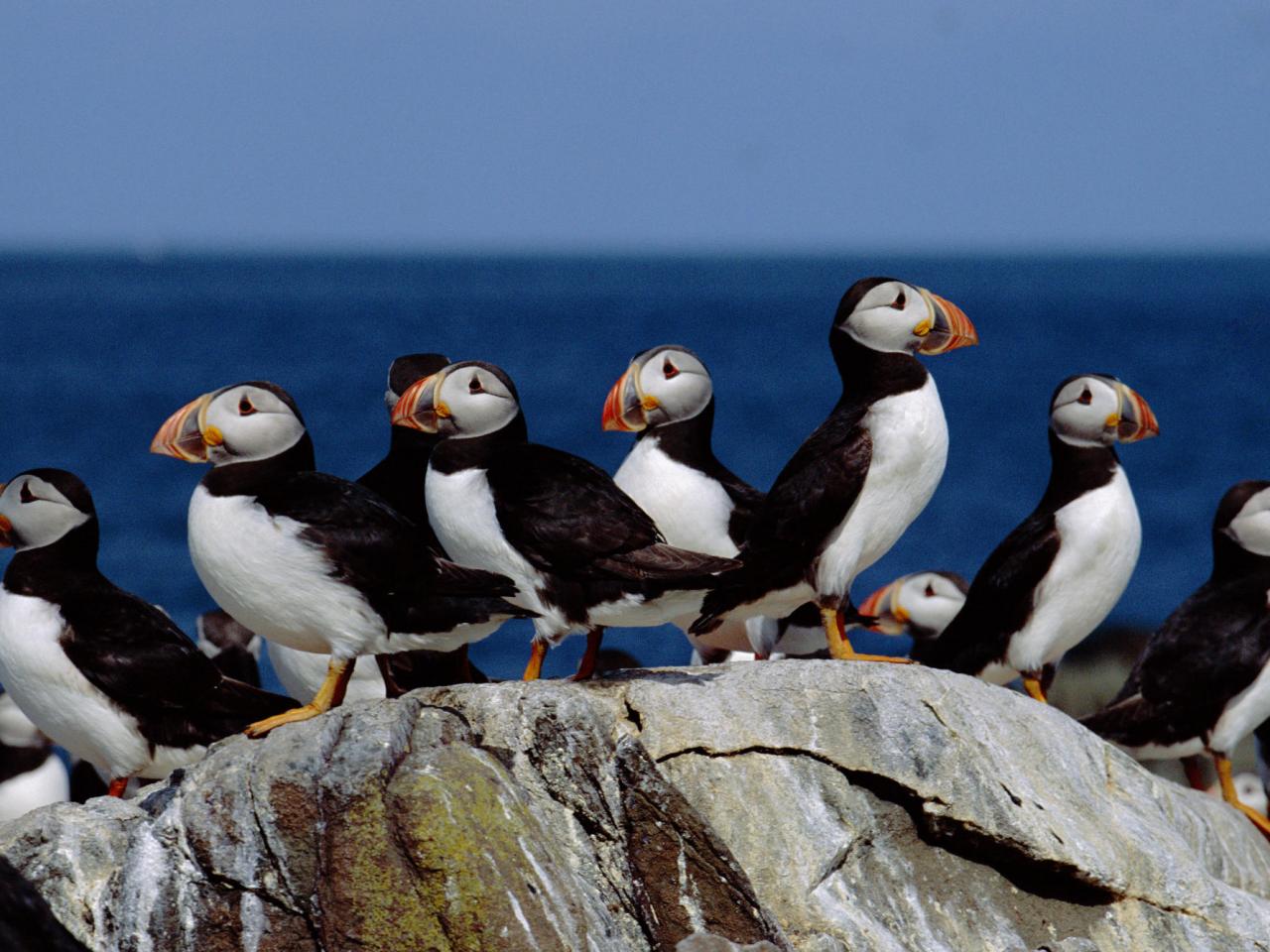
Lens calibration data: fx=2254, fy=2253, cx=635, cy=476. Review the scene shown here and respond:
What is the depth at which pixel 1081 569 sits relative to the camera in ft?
26.6

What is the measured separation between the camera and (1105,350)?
74.4 metres

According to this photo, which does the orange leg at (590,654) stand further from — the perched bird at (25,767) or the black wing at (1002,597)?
the perched bird at (25,767)

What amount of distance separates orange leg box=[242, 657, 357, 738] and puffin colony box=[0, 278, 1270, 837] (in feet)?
0.04

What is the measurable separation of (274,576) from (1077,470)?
3175 millimetres

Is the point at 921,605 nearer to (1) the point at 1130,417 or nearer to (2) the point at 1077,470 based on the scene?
(2) the point at 1077,470

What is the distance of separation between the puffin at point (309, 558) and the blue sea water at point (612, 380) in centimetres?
946

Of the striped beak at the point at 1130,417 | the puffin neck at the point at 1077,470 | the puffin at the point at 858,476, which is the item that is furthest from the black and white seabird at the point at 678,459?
the striped beak at the point at 1130,417

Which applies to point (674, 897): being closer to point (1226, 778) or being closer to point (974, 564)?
point (1226, 778)

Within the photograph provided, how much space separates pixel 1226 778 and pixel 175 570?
2232cm

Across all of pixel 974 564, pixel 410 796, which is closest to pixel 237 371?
pixel 974 564

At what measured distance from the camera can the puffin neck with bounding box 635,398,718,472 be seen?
8234 millimetres

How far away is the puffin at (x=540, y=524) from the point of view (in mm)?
6672

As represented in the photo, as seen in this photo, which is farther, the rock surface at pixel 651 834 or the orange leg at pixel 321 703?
the orange leg at pixel 321 703

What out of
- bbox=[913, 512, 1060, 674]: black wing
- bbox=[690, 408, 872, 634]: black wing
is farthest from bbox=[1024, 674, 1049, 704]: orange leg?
bbox=[690, 408, 872, 634]: black wing
